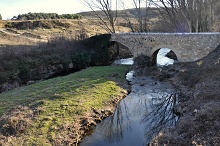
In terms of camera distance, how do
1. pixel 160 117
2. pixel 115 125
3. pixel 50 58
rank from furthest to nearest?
1. pixel 50 58
2. pixel 160 117
3. pixel 115 125

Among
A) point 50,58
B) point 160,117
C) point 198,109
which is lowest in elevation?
point 160,117

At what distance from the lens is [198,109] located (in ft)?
40.6

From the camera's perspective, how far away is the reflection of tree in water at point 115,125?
39.8ft

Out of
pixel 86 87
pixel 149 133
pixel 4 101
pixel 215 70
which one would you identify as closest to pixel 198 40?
pixel 215 70

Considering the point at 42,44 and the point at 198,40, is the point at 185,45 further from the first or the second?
the point at 42,44

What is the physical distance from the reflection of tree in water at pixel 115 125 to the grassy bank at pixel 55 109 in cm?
100

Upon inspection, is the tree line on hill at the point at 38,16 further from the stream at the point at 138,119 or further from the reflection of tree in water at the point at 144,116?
the reflection of tree in water at the point at 144,116

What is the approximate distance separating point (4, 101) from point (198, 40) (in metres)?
18.1

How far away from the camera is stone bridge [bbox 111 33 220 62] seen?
22.1m

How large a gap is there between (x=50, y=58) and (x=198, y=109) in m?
20.5

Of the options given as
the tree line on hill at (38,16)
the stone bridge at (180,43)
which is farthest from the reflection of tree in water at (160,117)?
the tree line on hill at (38,16)

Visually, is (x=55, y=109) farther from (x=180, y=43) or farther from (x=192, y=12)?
(x=192, y=12)

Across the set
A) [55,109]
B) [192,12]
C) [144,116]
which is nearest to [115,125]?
[144,116]

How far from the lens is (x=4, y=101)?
51.4 feet
